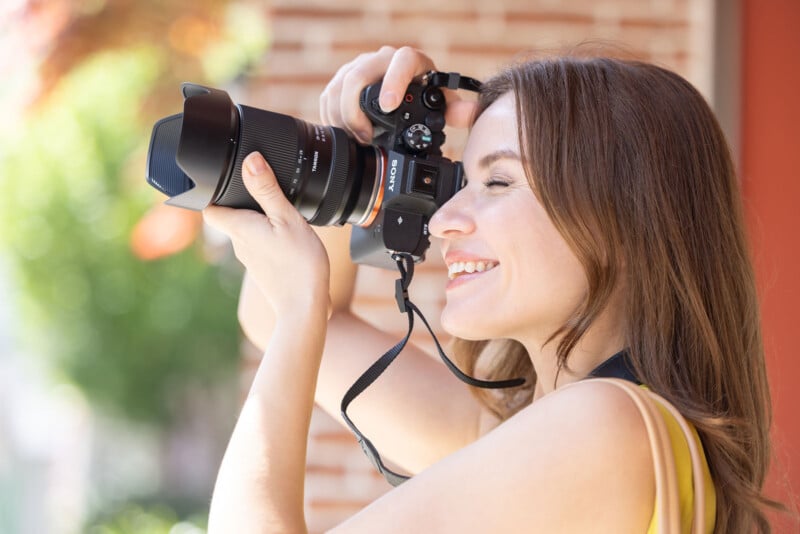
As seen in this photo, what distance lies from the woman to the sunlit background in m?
3.79

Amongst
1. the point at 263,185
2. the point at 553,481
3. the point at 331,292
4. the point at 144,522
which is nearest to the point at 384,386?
the point at 331,292

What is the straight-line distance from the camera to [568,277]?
1054 mm

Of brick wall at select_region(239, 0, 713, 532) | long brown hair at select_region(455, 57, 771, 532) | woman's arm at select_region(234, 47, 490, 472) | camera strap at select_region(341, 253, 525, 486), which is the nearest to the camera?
long brown hair at select_region(455, 57, 771, 532)

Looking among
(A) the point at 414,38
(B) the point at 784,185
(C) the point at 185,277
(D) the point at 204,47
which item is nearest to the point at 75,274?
(C) the point at 185,277

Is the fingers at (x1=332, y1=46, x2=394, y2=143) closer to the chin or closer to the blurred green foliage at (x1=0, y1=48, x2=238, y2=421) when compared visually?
the chin

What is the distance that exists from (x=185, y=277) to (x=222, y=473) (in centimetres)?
423

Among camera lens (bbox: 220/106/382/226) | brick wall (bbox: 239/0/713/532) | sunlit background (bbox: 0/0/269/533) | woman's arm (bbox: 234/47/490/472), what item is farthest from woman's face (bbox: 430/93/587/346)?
sunlit background (bbox: 0/0/269/533)

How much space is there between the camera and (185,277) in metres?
5.11

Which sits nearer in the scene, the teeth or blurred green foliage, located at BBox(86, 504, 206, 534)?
the teeth

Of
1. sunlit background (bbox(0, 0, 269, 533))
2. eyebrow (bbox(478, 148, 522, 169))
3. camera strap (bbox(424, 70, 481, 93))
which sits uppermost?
camera strap (bbox(424, 70, 481, 93))

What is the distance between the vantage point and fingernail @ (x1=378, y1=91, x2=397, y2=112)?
116cm

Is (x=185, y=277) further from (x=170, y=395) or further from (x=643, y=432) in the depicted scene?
(x=643, y=432)

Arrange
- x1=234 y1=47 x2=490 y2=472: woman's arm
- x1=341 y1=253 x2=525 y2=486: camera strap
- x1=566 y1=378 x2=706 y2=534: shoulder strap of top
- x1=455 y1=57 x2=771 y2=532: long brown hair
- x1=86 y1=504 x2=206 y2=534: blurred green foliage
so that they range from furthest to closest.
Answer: x1=86 y1=504 x2=206 y2=534: blurred green foliage → x1=234 y1=47 x2=490 y2=472: woman's arm → x1=341 y1=253 x2=525 y2=486: camera strap → x1=455 y1=57 x2=771 y2=532: long brown hair → x1=566 y1=378 x2=706 y2=534: shoulder strap of top

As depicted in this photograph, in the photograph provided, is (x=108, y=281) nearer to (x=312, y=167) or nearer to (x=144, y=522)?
(x=144, y=522)
